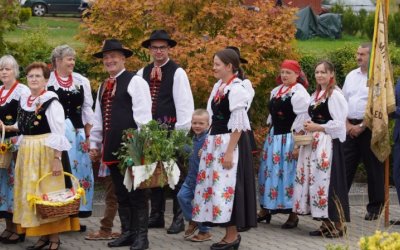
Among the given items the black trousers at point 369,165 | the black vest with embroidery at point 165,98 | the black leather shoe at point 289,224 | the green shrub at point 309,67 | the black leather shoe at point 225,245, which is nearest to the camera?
the black leather shoe at point 225,245

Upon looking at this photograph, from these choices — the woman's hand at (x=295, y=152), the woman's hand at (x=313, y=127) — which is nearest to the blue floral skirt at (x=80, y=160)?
the woman's hand at (x=295, y=152)

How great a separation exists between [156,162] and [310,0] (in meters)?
30.9

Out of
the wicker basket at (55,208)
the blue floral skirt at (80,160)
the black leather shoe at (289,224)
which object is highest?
the blue floral skirt at (80,160)

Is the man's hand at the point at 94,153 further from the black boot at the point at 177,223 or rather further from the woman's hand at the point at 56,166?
the black boot at the point at 177,223

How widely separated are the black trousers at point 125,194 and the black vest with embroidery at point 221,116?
0.89m

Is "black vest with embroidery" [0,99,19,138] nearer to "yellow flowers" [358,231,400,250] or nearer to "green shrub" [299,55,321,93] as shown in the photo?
"yellow flowers" [358,231,400,250]

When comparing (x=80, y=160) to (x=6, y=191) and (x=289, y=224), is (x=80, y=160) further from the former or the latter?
(x=289, y=224)

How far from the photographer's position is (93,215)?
417 inches

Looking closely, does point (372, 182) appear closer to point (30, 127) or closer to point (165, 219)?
point (165, 219)

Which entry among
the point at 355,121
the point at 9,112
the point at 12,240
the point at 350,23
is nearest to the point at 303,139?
Result: the point at 355,121

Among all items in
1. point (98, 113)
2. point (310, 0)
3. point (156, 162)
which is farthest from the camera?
point (310, 0)

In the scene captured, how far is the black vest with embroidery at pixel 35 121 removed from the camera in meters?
8.55

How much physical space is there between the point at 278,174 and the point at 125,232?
1.94 m

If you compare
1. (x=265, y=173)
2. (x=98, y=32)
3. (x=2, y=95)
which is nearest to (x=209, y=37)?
(x=98, y=32)
